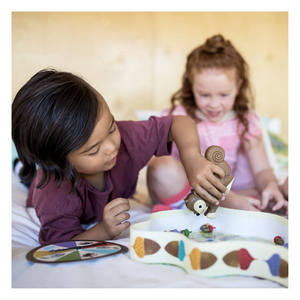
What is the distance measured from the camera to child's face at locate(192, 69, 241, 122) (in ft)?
4.45

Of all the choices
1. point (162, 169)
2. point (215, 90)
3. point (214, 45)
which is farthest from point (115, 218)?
point (214, 45)

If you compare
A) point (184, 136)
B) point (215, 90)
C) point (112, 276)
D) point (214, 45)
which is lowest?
point (112, 276)

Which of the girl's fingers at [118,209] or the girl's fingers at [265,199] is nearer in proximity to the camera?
the girl's fingers at [118,209]

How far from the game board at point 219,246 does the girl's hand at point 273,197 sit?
1.32 feet

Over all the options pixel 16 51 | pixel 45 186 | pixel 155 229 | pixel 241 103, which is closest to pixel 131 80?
pixel 16 51

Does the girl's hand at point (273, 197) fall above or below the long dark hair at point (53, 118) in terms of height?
below

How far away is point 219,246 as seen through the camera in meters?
0.58

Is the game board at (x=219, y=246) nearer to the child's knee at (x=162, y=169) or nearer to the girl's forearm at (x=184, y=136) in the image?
the girl's forearm at (x=184, y=136)

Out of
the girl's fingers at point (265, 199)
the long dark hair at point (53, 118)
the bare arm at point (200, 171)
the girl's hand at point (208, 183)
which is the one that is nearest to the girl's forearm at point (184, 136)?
the bare arm at point (200, 171)

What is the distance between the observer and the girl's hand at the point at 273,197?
1.14 meters

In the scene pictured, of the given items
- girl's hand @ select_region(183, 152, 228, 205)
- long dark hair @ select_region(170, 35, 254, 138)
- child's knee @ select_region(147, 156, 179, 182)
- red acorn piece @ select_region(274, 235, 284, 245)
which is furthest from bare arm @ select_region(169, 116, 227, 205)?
long dark hair @ select_region(170, 35, 254, 138)

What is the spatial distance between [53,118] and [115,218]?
25 cm

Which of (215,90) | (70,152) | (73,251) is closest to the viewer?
(73,251)

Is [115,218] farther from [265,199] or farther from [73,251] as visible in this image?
[265,199]
